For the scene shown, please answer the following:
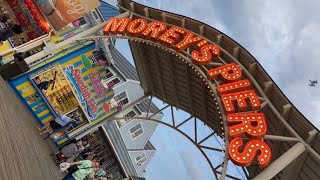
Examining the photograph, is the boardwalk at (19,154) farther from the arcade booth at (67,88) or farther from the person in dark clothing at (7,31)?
the person in dark clothing at (7,31)

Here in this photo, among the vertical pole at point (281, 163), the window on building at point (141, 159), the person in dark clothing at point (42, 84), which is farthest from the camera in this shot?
the window on building at point (141, 159)

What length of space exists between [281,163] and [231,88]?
406 cm

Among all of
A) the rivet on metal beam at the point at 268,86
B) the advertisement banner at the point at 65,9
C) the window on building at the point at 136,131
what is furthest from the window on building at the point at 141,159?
the rivet on metal beam at the point at 268,86

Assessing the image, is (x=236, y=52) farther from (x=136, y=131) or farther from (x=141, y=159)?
(x=141, y=159)

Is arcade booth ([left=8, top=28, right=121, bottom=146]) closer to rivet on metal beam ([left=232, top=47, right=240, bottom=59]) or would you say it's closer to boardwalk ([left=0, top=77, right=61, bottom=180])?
boardwalk ([left=0, top=77, right=61, bottom=180])

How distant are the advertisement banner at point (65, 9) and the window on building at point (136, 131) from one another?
3095cm

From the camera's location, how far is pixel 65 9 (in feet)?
73.0

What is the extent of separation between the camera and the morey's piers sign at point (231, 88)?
13.4 metres

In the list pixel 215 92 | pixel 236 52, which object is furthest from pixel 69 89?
pixel 215 92

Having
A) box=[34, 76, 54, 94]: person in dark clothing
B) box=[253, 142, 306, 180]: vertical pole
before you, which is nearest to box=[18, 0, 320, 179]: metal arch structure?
box=[253, 142, 306, 180]: vertical pole

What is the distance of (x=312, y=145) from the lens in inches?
568

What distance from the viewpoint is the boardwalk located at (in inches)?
480

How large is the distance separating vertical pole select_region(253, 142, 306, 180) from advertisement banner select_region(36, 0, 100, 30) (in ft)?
44.3

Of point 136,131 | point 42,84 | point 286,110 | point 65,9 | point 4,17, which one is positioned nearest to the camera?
point 286,110
